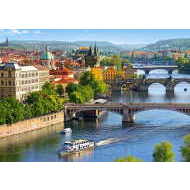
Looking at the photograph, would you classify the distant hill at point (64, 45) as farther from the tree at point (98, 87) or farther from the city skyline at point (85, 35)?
the tree at point (98, 87)

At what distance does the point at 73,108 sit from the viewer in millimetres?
15539

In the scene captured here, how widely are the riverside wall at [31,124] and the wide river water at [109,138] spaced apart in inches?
7.2

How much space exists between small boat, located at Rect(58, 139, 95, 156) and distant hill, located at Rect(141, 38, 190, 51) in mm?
31260

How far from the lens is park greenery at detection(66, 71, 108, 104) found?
672 inches

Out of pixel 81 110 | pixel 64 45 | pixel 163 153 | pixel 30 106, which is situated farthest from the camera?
pixel 64 45

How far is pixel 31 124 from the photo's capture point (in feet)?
45.3

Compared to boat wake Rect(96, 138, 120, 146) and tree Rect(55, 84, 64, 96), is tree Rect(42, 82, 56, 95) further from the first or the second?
boat wake Rect(96, 138, 120, 146)

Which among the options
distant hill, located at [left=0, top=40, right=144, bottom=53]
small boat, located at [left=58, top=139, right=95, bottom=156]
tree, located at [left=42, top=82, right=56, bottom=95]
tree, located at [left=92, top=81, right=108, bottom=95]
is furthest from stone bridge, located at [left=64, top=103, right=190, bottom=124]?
distant hill, located at [left=0, top=40, right=144, bottom=53]

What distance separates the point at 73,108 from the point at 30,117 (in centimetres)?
182

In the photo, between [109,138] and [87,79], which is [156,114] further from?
[87,79]

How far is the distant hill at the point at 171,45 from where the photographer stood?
146 ft

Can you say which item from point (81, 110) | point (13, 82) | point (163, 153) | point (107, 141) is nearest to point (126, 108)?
point (81, 110)

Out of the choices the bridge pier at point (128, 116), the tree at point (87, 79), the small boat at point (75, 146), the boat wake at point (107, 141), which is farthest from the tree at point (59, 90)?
the small boat at point (75, 146)

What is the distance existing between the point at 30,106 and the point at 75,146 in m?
3.25
